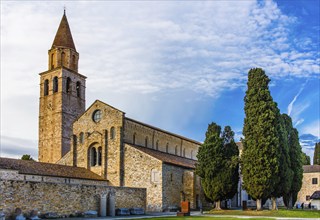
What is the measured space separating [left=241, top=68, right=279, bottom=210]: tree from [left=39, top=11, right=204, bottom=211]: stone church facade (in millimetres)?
8858

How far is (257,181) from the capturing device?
3853 centimetres

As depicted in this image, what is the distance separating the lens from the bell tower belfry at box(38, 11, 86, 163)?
61.6 meters

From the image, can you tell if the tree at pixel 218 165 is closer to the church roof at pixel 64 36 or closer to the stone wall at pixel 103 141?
the stone wall at pixel 103 141

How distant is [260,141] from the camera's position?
3919 cm

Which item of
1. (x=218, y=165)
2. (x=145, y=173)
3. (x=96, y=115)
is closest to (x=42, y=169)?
(x=145, y=173)

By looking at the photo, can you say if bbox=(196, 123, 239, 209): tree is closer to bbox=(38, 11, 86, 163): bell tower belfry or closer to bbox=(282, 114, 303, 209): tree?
bbox=(282, 114, 303, 209): tree

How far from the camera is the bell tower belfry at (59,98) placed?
202 feet

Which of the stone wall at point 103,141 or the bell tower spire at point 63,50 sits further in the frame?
the bell tower spire at point 63,50

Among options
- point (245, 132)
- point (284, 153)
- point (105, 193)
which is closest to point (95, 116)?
point (105, 193)

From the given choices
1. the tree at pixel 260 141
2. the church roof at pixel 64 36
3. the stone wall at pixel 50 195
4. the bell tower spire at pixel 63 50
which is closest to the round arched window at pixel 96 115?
the stone wall at pixel 50 195

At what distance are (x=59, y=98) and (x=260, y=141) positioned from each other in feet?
113

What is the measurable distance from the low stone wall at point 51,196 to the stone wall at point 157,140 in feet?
36.5

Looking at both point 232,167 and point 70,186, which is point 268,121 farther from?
point 70,186

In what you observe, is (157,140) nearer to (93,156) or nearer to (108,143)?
(108,143)
